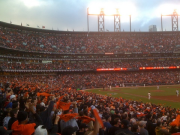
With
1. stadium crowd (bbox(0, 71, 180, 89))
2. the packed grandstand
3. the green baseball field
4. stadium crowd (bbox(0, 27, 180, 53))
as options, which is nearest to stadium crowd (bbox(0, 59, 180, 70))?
the packed grandstand

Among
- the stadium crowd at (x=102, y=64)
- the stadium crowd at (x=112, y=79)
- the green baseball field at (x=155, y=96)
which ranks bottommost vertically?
the green baseball field at (x=155, y=96)

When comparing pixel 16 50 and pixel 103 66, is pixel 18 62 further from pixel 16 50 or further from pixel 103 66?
pixel 103 66

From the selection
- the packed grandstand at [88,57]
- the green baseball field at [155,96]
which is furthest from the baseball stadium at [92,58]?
the green baseball field at [155,96]

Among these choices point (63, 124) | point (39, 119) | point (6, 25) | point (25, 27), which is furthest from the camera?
point (25, 27)

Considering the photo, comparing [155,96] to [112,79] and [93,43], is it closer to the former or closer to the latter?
[112,79]

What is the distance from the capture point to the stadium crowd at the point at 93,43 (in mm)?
64438

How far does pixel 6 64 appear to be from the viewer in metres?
49.8

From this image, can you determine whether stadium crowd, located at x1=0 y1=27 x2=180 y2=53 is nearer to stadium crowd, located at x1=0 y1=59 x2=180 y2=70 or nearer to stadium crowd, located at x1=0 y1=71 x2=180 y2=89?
stadium crowd, located at x1=0 y1=59 x2=180 y2=70

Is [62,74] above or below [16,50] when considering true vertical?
below

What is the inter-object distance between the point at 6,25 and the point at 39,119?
61.2 m

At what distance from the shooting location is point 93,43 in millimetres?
75188

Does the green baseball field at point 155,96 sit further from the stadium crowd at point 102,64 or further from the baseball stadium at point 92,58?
the stadium crowd at point 102,64

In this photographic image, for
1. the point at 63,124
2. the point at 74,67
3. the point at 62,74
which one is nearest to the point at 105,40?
the point at 74,67

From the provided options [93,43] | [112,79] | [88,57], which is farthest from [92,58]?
[112,79]
